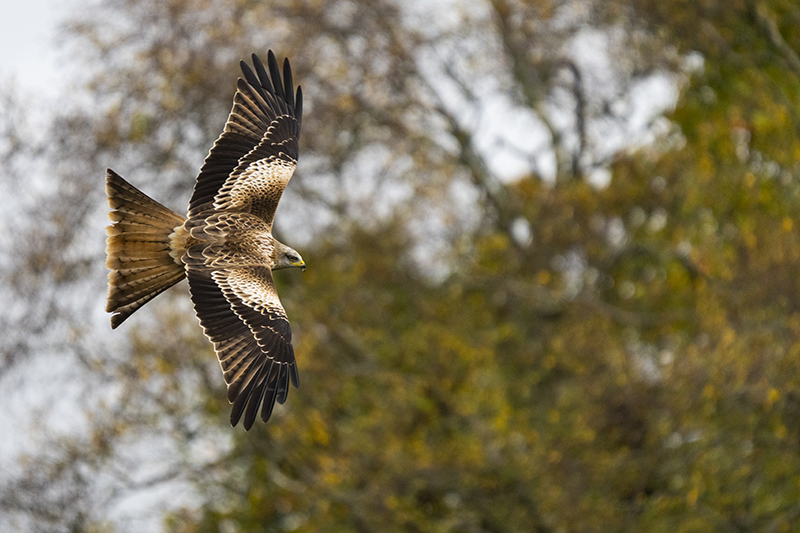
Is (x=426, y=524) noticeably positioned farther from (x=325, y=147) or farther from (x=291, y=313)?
(x=325, y=147)

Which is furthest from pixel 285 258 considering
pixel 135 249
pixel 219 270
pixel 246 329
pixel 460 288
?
pixel 460 288

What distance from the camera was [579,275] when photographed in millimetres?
19625

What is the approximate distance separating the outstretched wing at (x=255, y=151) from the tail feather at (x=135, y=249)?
31cm

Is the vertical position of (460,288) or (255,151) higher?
(255,151)

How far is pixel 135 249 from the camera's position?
680 centimetres

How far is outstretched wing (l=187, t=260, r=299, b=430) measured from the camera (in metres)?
6.48

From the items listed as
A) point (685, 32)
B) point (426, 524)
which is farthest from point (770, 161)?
point (426, 524)

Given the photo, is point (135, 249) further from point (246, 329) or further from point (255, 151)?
point (255, 151)

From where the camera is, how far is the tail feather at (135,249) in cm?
671

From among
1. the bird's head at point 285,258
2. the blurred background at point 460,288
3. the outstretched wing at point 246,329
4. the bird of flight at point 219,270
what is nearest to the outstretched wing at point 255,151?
the bird of flight at point 219,270

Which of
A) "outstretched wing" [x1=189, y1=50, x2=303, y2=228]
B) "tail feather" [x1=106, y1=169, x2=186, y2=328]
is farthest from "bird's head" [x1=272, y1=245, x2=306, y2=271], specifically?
"tail feather" [x1=106, y1=169, x2=186, y2=328]

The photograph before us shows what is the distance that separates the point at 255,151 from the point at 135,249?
4.40ft

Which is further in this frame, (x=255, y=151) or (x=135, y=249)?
(x=255, y=151)

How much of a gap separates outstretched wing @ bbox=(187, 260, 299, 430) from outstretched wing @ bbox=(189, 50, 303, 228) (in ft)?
1.86
